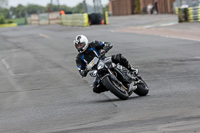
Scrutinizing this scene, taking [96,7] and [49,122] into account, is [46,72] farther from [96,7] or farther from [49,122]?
[96,7]

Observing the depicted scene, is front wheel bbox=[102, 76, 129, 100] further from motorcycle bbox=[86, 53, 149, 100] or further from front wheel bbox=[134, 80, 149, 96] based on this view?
front wheel bbox=[134, 80, 149, 96]

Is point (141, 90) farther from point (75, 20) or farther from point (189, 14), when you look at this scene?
point (75, 20)

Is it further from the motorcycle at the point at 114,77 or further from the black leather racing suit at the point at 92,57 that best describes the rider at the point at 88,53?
the motorcycle at the point at 114,77

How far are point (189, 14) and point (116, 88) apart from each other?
96.9 feet

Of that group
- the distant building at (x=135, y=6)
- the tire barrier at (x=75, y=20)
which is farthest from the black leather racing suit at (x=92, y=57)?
the distant building at (x=135, y=6)

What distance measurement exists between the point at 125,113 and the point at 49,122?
1.31m

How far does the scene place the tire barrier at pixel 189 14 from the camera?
3730 centimetres

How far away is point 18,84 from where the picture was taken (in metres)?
15.6

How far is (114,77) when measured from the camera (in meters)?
10.2

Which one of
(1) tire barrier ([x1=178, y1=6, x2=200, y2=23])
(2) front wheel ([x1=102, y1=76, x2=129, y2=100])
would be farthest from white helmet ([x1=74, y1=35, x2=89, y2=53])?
(1) tire barrier ([x1=178, y1=6, x2=200, y2=23])

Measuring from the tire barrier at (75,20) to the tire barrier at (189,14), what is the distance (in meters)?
13.5

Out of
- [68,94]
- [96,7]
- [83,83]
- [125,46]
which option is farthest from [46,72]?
[96,7]

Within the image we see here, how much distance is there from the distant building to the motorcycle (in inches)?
2048

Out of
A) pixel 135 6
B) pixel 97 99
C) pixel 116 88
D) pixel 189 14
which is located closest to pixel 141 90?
pixel 116 88
